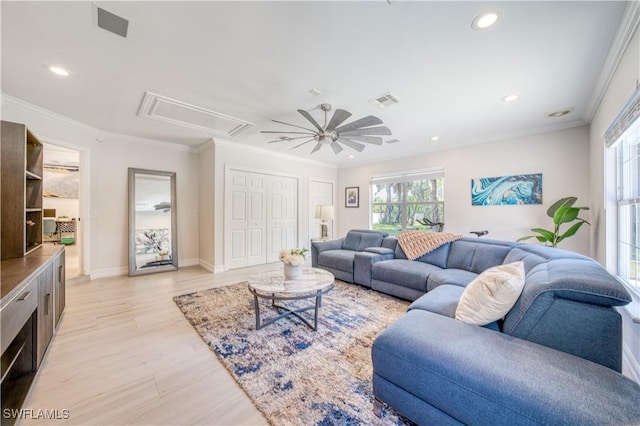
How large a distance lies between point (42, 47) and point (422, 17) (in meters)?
3.16

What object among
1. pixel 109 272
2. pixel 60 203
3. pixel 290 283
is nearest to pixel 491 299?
pixel 290 283

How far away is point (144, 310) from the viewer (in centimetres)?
293

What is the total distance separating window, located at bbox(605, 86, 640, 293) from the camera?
2.04 meters

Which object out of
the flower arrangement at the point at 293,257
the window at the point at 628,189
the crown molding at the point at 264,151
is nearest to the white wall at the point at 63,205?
the crown molding at the point at 264,151

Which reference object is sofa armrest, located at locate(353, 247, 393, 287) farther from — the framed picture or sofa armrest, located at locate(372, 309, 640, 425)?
the framed picture

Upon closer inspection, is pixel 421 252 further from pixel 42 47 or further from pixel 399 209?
pixel 42 47

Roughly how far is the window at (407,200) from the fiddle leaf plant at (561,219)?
1770mm

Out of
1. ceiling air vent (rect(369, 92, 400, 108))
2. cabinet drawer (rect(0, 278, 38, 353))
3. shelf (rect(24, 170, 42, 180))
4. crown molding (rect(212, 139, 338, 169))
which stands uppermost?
ceiling air vent (rect(369, 92, 400, 108))

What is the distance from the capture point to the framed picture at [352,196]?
22.3ft

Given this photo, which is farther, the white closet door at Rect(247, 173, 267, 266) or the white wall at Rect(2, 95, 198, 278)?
the white closet door at Rect(247, 173, 267, 266)

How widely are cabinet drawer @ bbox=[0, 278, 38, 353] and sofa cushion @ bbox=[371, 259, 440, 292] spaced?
3319 mm

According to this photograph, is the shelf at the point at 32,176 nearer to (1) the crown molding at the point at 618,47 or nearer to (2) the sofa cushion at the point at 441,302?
(2) the sofa cushion at the point at 441,302

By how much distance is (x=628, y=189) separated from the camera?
235 cm

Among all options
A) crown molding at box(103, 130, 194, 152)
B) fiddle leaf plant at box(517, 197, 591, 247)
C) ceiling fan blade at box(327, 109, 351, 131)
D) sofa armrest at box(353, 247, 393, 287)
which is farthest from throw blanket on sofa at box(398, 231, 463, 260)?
crown molding at box(103, 130, 194, 152)
